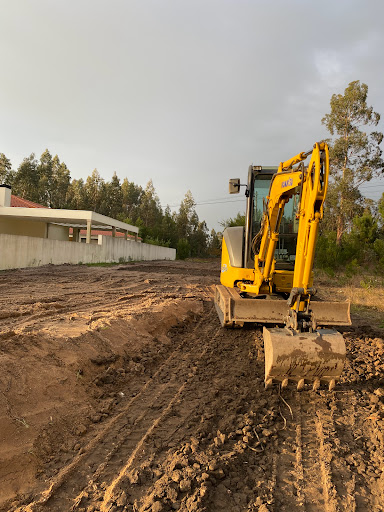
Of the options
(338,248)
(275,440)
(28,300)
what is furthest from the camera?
(338,248)

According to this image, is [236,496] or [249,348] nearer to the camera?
[236,496]

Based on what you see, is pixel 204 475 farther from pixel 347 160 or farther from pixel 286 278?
pixel 347 160

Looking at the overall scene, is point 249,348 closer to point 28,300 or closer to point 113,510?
point 113,510

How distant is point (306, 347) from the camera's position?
4234 millimetres

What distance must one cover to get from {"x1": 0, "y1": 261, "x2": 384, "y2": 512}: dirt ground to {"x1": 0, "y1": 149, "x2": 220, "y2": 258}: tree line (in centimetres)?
4565

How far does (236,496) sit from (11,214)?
28.3 meters

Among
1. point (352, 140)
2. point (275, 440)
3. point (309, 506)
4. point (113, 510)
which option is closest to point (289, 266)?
point (275, 440)

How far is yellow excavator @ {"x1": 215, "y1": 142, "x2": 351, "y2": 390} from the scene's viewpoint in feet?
14.0

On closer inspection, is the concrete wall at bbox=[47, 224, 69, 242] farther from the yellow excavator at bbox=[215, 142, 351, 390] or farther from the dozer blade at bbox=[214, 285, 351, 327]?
the dozer blade at bbox=[214, 285, 351, 327]

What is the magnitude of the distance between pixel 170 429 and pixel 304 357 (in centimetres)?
178

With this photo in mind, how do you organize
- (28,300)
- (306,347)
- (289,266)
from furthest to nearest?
(28,300) < (289,266) < (306,347)

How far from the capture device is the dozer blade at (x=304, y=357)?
13.8 feet

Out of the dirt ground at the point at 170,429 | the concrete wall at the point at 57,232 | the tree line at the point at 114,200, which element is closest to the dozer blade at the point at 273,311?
the dirt ground at the point at 170,429

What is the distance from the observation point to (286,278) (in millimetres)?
7164
